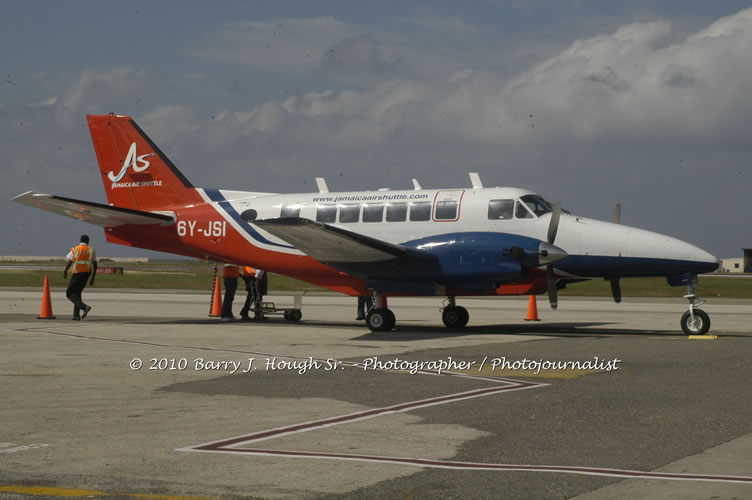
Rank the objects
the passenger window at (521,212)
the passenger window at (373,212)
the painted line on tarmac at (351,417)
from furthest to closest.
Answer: the passenger window at (373,212) → the passenger window at (521,212) → the painted line on tarmac at (351,417)

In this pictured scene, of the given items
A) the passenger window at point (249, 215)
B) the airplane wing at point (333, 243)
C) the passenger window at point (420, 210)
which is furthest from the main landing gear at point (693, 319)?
the passenger window at point (249, 215)

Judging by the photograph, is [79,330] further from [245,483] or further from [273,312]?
[245,483]

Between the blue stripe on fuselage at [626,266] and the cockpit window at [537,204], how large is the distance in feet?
3.92

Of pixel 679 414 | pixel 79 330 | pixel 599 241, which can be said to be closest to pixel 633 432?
pixel 679 414

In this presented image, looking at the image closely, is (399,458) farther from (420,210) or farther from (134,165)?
(134,165)

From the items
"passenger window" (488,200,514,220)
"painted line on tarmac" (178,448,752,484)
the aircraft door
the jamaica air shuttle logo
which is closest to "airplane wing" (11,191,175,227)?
the jamaica air shuttle logo

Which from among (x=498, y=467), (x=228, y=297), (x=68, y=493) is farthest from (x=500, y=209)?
(x=68, y=493)

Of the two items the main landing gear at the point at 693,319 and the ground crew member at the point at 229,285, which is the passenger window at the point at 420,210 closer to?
the ground crew member at the point at 229,285

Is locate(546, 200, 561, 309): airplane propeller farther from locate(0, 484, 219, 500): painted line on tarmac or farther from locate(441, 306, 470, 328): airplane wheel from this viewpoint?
locate(0, 484, 219, 500): painted line on tarmac

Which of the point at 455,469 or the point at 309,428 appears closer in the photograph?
the point at 455,469

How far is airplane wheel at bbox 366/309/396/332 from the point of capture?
19.7 meters

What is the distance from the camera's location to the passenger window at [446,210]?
65.8 ft

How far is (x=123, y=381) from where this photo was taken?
11195 millimetres

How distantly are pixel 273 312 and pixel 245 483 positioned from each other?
18014mm
